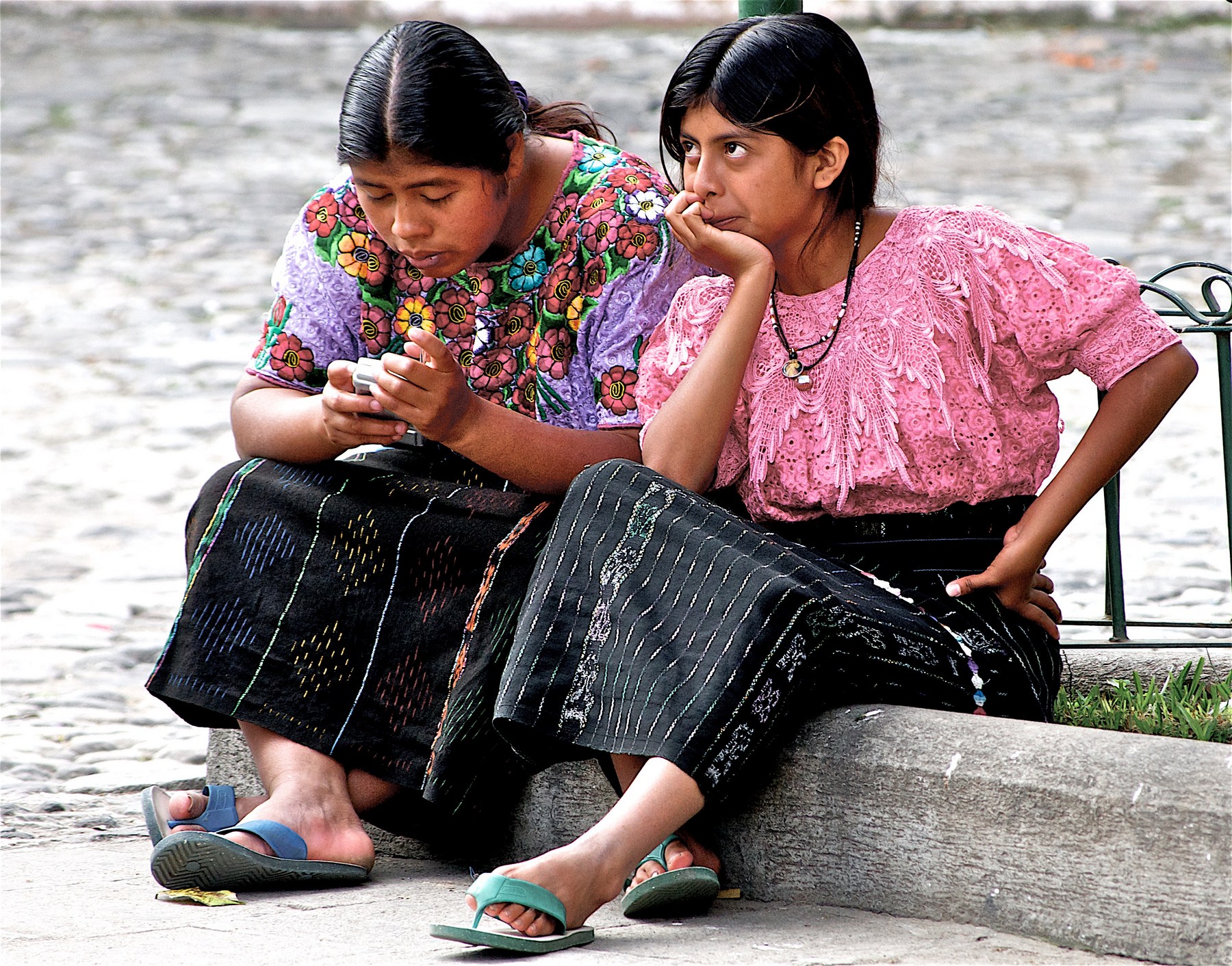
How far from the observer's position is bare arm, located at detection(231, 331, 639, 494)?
2.65m

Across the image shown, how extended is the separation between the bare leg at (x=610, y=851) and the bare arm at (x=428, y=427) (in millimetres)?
661

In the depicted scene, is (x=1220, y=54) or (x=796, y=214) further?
(x=1220, y=54)

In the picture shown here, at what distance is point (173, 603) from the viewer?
543 centimetres

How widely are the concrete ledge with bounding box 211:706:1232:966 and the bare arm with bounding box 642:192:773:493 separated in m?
0.57

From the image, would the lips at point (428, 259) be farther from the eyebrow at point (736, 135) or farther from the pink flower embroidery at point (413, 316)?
the eyebrow at point (736, 135)

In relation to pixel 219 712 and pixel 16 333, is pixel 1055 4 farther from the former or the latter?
pixel 219 712

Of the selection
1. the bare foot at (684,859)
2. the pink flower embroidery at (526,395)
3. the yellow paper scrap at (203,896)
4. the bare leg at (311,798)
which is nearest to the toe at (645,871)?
the bare foot at (684,859)

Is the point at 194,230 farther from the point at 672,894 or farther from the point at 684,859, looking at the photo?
the point at 672,894

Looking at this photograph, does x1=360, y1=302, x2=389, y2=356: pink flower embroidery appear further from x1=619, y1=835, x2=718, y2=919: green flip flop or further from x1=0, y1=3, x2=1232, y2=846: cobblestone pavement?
x1=619, y1=835, x2=718, y2=919: green flip flop

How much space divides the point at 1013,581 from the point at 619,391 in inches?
32.1

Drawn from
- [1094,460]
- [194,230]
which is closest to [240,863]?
[1094,460]

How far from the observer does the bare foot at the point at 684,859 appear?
251cm

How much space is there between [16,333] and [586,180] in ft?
22.1

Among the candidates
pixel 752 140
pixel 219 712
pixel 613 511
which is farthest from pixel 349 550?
pixel 752 140
